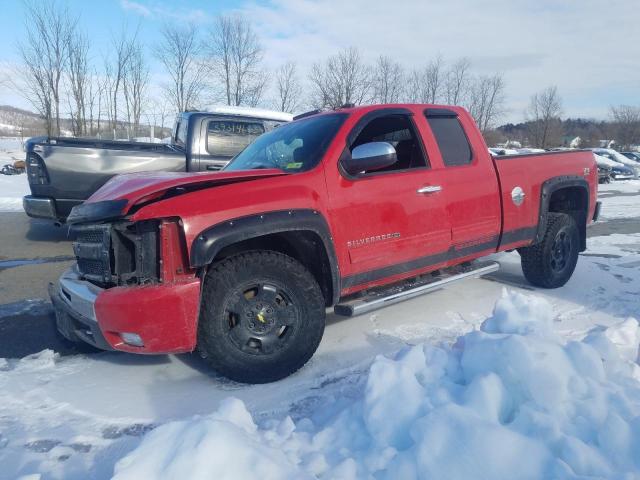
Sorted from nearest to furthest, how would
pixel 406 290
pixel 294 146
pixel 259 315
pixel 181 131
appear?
pixel 259 315 < pixel 406 290 < pixel 294 146 < pixel 181 131

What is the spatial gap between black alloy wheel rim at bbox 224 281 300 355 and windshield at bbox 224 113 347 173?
87 centimetres

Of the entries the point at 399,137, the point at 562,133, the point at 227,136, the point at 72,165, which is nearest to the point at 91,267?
the point at 399,137

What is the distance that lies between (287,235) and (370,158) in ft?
2.53

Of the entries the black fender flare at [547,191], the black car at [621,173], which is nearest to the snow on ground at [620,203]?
the black car at [621,173]

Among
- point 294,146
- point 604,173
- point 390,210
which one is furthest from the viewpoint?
point 604,173

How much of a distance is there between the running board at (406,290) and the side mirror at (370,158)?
916mm

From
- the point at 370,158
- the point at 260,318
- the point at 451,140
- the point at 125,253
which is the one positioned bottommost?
the point at 260,318

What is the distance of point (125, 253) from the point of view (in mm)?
2590

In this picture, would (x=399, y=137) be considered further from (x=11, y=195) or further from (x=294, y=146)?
(x=11, y=195)

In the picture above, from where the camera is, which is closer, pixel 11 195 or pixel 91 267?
pixel 91 267

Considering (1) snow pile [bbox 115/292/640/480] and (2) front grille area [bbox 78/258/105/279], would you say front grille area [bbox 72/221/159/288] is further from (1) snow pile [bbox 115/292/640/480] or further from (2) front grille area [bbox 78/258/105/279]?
(1) snow pile [bbox 115/292/640/480]

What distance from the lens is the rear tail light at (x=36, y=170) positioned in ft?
19.3

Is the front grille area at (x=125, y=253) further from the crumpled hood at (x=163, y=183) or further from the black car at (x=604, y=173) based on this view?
the black car at (x=604, y=173)

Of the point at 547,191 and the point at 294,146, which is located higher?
the point at 294,146
